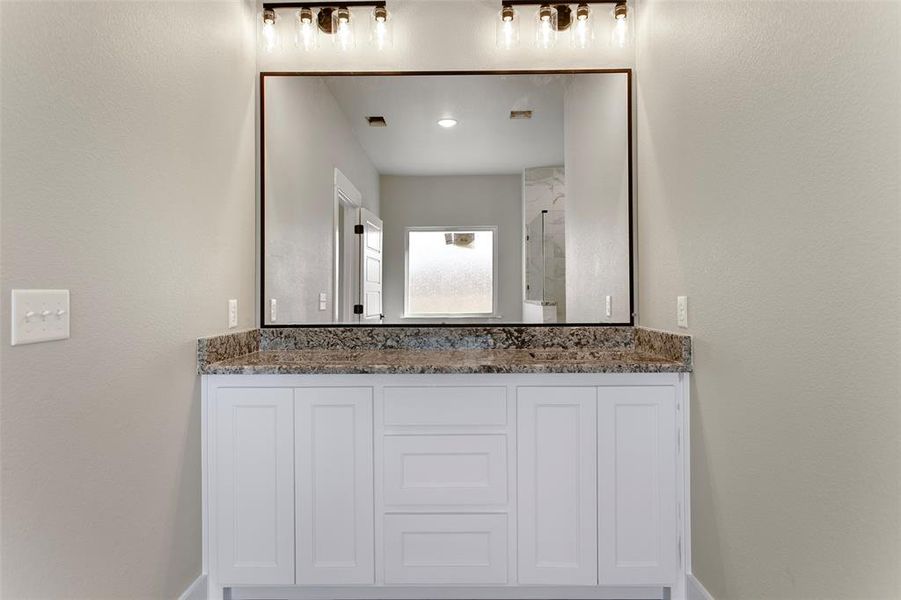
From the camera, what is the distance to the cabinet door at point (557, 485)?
69.6 inches

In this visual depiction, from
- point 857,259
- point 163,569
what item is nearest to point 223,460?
point 163,569

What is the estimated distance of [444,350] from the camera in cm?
222

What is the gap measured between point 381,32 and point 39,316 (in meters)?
1.79

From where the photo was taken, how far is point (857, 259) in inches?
39.9

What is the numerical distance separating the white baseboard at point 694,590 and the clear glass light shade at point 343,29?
2503 mm

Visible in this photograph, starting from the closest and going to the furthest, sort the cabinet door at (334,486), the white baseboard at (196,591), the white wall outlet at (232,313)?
the white baseboard at (196,591), the cabinet door at (334,486), the white wall outlet at (232,313)

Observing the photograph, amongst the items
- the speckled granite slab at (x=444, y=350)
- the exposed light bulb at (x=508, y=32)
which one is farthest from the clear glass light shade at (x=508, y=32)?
the speckled granite slab at (x=444, y=350)

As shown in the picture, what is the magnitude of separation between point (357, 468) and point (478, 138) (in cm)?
149

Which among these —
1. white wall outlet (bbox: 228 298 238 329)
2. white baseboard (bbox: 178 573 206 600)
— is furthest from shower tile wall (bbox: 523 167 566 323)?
white baseboard (bbox: 178 573 206 600)

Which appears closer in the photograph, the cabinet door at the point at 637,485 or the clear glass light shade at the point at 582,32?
the cabinet door at the point at 637,485

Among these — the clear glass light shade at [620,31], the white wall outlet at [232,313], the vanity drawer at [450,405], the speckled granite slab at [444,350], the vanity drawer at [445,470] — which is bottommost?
the vanity drawer at [445,470]

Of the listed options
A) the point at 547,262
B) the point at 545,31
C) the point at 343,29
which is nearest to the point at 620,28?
the point at 545,31

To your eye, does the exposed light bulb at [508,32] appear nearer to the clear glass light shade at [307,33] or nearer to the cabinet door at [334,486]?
the clear glass light shade at [307,33]

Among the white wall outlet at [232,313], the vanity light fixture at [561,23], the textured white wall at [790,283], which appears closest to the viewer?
the textured white wall at [790,283]
